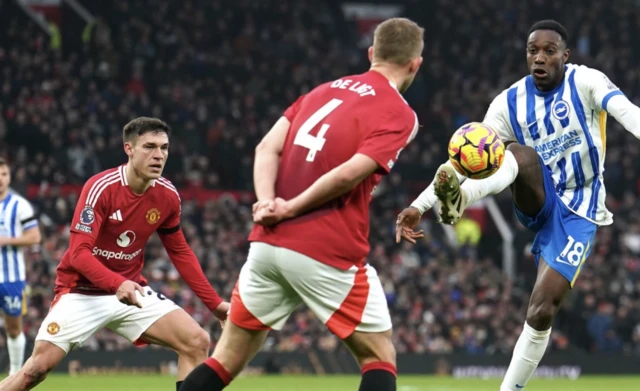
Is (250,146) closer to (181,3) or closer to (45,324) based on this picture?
(181,3)

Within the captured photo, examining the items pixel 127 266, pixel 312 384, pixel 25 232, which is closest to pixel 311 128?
pixel 127 266

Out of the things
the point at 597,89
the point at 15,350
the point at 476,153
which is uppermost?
the point at 597,89

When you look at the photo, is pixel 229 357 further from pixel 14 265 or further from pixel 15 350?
pixel 14 265

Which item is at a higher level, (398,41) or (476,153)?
(398,41)

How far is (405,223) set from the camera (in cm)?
638

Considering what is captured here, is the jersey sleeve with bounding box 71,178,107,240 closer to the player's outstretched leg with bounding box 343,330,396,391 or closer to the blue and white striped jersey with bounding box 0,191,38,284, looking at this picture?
the player's outstretched leg with bounding box 343,330,396,391

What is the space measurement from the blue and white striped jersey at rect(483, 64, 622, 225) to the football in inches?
27.2

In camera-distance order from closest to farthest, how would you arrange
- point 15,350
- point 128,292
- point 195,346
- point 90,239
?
point 128,292 → point 90,239 → point 195,346 → point 15,350

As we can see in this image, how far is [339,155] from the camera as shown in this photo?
5250 millimetres

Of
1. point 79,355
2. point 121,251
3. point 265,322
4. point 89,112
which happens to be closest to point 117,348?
point 79,355

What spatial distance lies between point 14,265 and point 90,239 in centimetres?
527

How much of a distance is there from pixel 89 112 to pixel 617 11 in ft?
50.0

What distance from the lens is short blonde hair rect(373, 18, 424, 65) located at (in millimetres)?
5309

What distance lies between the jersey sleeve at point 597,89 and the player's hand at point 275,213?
272cm
